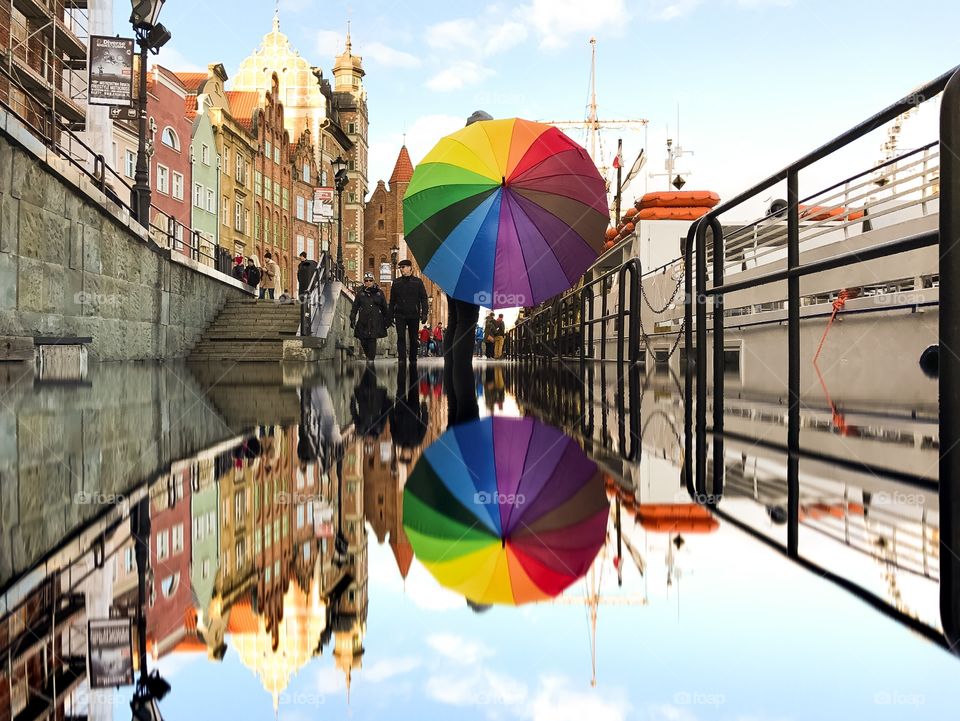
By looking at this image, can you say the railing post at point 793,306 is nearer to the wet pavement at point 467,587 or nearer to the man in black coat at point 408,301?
the wet pavement at point 467,587

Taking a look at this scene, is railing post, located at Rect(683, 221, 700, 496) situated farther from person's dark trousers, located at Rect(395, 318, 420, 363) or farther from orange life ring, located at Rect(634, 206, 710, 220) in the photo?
orange life ring, located at Rect(634, 206, 710, 220)

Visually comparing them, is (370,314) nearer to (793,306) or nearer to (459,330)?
(459,330)

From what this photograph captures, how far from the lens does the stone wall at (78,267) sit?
1029cm

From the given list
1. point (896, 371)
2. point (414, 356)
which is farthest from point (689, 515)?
point (414, 356)

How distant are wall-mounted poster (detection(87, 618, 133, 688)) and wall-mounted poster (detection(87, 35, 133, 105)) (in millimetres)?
15925

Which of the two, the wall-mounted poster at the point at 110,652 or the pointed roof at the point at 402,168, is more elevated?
the pointed roof at the point at 402,168

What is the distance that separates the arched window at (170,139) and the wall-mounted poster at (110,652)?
3808cm

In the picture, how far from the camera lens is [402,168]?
9269 centimetres

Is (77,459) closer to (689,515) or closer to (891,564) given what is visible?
(689,515)

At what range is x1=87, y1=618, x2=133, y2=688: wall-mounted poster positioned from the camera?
0.97 meters

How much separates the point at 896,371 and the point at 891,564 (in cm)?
697

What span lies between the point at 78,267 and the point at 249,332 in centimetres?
655

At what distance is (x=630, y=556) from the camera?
1.57 m

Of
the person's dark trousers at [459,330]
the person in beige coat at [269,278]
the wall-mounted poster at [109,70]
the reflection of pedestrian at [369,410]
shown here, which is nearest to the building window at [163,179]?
the person in beige coat at [269,278]
